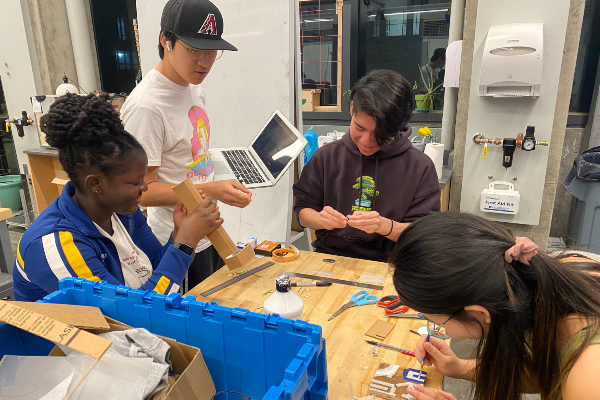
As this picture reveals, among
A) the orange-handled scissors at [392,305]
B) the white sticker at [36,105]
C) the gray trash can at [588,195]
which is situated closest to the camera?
the orange-handled scissors at [392,305]

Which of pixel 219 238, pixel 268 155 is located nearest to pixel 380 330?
pixel 219 238

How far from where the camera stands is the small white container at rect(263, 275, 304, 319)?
95 centimetres

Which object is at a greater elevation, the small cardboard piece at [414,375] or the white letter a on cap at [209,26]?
the white letter a on cap at [209,26]

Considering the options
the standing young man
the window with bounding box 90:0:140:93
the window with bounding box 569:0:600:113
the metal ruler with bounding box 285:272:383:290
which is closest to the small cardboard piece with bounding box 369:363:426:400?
the metal ruler with bounding box 285:272:383:290

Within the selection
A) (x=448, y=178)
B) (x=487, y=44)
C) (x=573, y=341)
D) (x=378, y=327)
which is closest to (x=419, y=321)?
(x=378, y=327)

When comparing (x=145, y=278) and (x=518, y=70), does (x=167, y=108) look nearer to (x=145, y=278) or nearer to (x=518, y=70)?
(x=145, y=278)

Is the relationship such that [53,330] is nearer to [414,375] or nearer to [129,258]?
[129,258]

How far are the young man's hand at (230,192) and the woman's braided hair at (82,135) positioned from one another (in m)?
0.40

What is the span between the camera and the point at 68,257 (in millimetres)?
927

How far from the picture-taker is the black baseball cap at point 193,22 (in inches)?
52.6

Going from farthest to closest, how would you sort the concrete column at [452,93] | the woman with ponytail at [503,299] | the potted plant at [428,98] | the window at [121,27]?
1. the window at [121,27]
2. the potted plant at [428,98]
3. the concrete column at [452,93]
4. the woman with ponytail at [503,299]

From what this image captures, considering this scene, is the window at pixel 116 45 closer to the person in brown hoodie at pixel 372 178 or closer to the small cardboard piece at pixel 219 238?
the person in brown hoodie at pixel 372 178

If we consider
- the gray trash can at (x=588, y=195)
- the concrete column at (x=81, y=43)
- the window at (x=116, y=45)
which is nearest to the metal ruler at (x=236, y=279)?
the gray trash can at (x=588, y=195)

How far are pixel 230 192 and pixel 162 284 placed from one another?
44 centimetres
